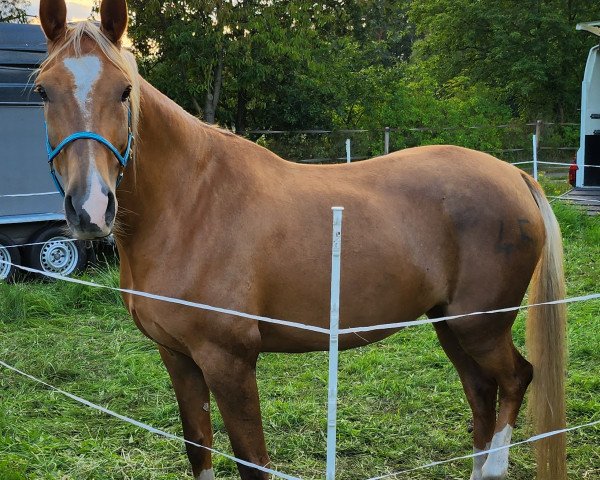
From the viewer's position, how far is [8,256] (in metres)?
7.14

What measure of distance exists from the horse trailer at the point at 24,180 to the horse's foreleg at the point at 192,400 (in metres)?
4.98

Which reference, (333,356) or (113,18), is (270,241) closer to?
(333,356)

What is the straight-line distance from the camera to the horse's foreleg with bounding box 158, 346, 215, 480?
2633 millimetres

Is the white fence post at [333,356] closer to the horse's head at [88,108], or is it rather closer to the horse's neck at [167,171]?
the horse's head at [88,108]

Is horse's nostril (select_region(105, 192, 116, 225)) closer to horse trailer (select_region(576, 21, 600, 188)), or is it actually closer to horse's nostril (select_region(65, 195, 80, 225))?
horse's nostril (select_region(65, 195, 80, 225))

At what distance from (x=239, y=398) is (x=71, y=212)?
934 mm

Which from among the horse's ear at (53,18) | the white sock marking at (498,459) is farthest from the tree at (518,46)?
the horse's ear at (53,18)

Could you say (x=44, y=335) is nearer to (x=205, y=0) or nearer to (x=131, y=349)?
(x=131, y=349)

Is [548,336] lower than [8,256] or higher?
higher

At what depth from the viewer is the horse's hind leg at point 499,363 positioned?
9.36 feet

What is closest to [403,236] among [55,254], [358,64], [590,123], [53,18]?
[53,18]

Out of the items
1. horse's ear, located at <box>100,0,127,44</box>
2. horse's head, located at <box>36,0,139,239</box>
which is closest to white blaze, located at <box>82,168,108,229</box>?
horse's head, located at <box>36,0,139,239</box>

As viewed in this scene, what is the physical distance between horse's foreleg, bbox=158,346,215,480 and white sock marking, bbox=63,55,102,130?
105cm

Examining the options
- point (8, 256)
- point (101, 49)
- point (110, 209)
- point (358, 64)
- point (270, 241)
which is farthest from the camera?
point (358, 64)
